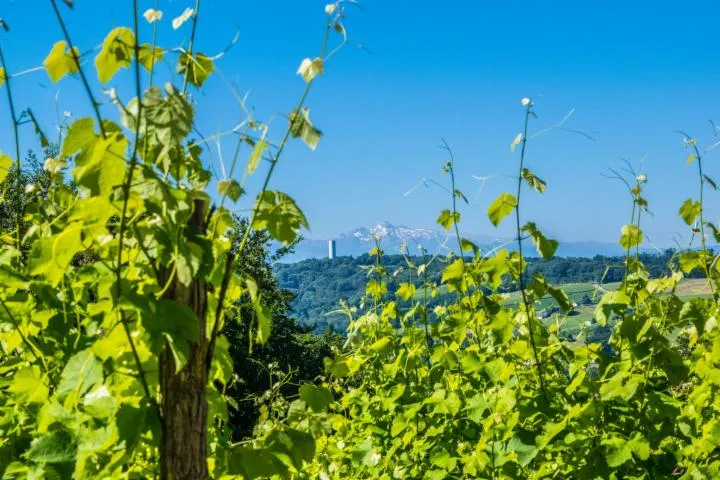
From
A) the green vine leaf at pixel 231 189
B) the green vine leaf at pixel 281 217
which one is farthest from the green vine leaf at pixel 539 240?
the green vine leaf at pixel 231 189

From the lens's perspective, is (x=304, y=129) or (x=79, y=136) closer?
(x=79, y=136)

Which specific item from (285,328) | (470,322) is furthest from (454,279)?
(285,328)

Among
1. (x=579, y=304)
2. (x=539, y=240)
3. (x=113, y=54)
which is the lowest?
(x=579, y=304)

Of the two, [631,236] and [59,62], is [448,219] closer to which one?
[631,236]

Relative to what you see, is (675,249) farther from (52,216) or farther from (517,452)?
(52,216)

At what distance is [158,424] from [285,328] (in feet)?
68.6

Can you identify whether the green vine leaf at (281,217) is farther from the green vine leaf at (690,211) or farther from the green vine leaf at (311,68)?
the green vine leaf at (690,211)

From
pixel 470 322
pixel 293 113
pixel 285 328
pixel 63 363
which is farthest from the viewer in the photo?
pixel 285 328

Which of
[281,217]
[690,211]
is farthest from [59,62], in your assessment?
[690,211]

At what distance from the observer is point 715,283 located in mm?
3066

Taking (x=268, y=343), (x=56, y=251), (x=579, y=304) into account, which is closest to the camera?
(x=56, y=251)

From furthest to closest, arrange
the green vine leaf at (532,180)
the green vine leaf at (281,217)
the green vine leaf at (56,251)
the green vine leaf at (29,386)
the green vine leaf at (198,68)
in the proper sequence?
the green vine leaf at (532,180) < the green vine leaf at (29,386) < the green vine leaf at (198,68) < the green vine leaf at (281,217) < the green vine leaf at (56,251)

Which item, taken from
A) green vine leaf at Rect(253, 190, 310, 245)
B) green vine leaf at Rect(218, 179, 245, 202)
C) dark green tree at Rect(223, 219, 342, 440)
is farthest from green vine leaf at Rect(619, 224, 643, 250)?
dark green tree at Rect(223, 219, 342, 440)

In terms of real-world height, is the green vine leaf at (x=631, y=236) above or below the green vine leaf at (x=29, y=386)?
above
